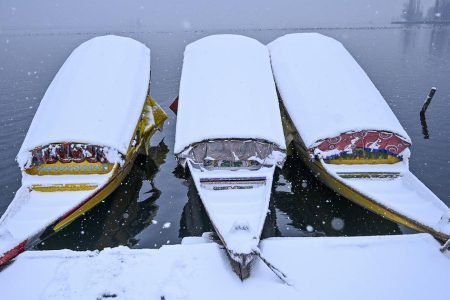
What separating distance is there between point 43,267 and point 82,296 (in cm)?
171

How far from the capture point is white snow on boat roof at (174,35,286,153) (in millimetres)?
12703

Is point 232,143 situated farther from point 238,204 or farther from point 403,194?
point 403,194

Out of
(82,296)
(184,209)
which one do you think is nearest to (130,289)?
(82,296)

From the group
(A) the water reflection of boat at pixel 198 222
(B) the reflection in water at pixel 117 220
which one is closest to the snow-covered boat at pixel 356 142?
(A) the water reflection of boat at pixel 198 222

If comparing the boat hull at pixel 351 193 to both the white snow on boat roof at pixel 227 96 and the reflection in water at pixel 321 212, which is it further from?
the white snow on boat roof at pixel 227 96

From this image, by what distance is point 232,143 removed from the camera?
1271 centimetres

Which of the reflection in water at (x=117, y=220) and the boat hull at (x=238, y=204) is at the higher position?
the boat hull at (x=238, y=204)

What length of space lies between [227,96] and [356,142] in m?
4.74

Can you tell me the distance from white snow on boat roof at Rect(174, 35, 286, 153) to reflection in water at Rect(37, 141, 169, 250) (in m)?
2.88

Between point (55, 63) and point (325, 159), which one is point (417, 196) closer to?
point (325, 159)

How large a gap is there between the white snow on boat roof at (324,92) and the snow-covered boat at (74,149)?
6177 millimetres

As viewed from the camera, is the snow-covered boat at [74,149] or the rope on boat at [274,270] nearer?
the rope on boat at [274,270]

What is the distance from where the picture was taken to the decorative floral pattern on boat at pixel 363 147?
12.9 m

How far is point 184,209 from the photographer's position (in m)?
14.0
